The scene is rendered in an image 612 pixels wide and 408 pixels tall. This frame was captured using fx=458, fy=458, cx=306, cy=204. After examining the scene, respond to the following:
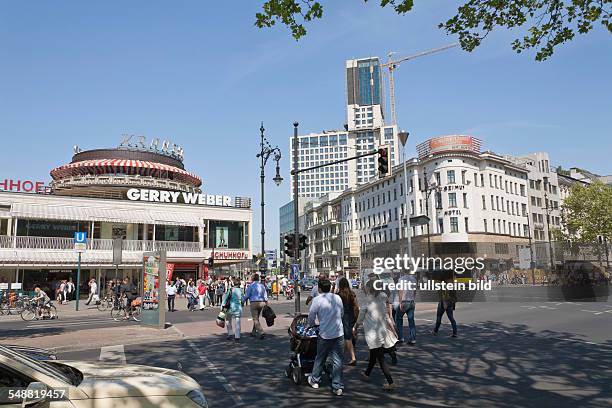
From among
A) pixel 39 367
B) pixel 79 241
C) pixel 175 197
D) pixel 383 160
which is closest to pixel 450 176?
pixel 175 197

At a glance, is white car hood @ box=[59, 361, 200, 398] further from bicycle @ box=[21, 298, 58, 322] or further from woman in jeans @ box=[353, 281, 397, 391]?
bicycle @ box=[21, 298, 58, 322]

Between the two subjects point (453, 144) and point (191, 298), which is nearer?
point (191, 298)

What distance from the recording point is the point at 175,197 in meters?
43.8

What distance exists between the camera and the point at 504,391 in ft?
23.2

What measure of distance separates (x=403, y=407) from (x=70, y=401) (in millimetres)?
4506

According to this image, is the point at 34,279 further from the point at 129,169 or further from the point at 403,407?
the point at 403,407

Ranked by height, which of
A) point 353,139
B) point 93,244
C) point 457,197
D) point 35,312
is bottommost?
point 35,312

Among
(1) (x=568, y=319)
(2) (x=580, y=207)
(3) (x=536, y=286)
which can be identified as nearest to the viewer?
(1) (x=568, y=319)

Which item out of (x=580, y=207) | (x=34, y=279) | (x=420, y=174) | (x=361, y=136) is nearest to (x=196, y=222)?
(x=34, y=279)

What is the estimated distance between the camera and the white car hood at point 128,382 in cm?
360

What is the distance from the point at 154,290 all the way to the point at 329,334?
11.1 meters

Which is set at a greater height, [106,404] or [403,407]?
[106,404]

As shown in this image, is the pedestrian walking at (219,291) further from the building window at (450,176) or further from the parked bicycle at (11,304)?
the building window at (450,176)

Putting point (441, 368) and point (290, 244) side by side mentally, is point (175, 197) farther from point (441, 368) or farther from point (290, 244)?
point (441, 368)
